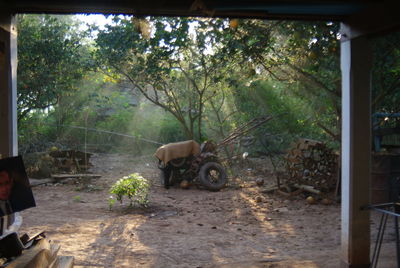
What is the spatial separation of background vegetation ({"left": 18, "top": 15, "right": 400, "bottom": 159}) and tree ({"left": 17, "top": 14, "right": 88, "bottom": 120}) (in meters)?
0.03

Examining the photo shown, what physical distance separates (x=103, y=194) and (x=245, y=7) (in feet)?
26.6

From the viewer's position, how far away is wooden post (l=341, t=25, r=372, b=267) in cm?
412

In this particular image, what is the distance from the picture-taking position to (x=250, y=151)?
1572 centimetres

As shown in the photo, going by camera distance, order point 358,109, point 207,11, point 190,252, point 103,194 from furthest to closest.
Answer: point 103,194
point 190,252
point 358,109
point 207,11

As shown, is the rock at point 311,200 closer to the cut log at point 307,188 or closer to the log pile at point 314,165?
the cut log at point 307,188

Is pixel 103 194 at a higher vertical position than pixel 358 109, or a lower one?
lower

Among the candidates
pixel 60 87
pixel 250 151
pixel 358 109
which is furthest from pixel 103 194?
pixel 358 109

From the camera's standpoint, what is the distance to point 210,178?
11594 mm

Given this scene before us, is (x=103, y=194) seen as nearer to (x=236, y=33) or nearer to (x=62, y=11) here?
(x=236, y=33)

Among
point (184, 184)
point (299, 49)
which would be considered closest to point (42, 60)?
point (184, 184)

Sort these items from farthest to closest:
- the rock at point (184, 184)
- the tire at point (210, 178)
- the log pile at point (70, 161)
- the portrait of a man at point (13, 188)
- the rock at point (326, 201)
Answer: the log pile at point (70, 161) → the rock at point (184, 184) → the tire at point (210, 178) → the rock at point (326, 201) → the portrait of a man at point (13, 188)

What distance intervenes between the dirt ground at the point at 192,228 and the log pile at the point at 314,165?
0.54 metres

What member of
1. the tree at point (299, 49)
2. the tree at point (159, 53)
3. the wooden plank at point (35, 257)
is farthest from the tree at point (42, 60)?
the wooden plank at point (35, 257)

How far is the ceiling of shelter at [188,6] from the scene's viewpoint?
3.61 meters
